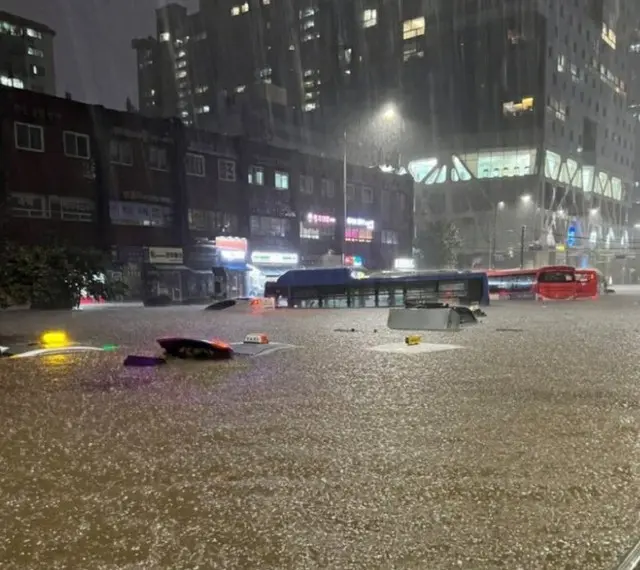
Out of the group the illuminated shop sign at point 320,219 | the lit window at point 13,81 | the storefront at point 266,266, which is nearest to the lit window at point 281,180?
the illuminated shop sign at point 320,219

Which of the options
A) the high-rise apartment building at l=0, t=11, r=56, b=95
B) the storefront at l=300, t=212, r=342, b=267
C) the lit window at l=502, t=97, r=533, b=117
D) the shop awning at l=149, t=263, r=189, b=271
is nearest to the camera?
the shop awning at l=149, t=263, r=189, b=271

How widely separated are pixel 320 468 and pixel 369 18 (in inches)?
4159

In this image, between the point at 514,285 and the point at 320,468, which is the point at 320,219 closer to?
the point at 514,285

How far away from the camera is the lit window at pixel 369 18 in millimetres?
96000

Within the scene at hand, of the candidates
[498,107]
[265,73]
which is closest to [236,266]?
[498,107]

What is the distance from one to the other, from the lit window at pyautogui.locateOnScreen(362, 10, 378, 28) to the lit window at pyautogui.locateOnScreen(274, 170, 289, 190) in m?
63.0

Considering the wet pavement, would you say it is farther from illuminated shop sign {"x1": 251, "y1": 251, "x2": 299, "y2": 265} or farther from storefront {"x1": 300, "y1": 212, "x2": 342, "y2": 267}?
storefront {"x1": 300, "y1": 212, "x2": 342, "y2": 267}

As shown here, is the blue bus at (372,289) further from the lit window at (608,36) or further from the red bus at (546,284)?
the lit window at (608,36)

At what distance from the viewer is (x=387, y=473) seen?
3910 mm

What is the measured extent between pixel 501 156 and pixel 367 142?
20437 millimetres

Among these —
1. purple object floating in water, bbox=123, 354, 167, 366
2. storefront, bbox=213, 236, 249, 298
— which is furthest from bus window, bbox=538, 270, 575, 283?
purple object floating in water, bbox=123, 354, 167, 366

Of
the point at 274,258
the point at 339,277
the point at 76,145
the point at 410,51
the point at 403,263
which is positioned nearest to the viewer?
the point at 339,277

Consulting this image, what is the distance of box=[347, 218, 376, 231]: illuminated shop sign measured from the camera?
5247 cm

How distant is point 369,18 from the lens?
3819 inches
